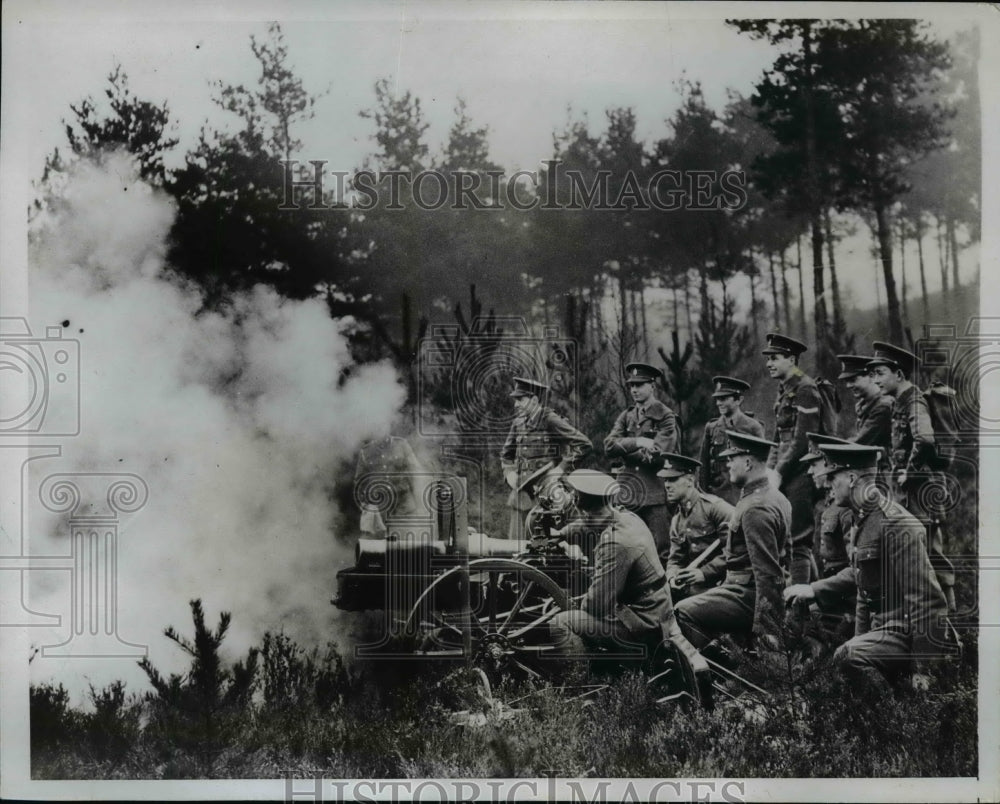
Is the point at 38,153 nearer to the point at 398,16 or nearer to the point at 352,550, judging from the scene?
the point at 398,16

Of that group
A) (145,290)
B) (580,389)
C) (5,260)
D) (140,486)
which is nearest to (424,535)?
(580,389)

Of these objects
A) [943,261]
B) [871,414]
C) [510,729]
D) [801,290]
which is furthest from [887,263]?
[510,729]

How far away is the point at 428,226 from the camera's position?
3523 millimetres

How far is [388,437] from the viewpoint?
3.50 m

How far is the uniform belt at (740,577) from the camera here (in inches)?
137

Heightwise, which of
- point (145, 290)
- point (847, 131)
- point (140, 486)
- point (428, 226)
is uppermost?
point (847, 131)

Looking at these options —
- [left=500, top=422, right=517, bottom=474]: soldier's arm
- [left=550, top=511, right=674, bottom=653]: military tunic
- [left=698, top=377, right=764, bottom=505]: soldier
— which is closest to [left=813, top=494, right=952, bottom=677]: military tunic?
[left=698, top=377, right=764, bottom=505]: soldier

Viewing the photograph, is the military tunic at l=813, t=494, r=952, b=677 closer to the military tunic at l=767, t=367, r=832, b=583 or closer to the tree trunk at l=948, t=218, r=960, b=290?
the military tunic at l=767, t=367, r=832, b=583

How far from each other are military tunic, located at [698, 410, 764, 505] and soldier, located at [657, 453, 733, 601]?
0.05 metres

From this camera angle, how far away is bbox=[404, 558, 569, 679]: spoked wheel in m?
3.49

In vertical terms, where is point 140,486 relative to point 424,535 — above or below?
above

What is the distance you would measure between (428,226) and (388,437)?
1032 millimetres

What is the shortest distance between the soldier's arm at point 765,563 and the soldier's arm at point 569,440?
836 mm

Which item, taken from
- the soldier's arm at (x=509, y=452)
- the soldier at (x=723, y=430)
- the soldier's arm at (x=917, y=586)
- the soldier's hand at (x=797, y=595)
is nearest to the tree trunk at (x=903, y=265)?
the soldier at (x=723, y=430)
